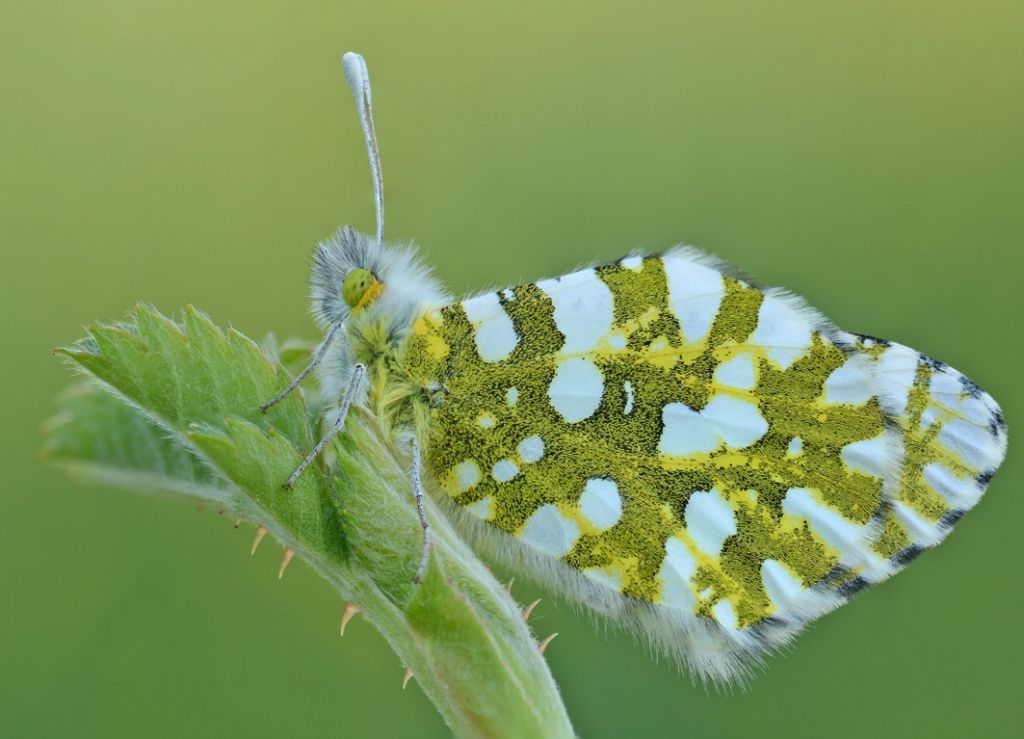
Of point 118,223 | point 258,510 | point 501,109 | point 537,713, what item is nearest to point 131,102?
point 118,223

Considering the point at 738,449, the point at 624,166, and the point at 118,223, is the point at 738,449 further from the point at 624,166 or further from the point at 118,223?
the point at 118,223

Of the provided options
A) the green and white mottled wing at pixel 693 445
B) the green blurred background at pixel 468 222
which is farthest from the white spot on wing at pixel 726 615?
the green blurred background at pixel 468 222

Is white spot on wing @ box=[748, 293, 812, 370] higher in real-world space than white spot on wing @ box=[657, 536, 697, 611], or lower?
higher

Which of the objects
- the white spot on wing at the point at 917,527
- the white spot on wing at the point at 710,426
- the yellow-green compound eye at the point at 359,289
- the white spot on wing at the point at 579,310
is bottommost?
the white spot on wing at the point at 917,527

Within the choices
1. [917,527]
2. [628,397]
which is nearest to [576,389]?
[628,397]

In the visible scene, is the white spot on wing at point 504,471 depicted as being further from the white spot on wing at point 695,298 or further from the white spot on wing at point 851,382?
the white spot on wing at point 851,382

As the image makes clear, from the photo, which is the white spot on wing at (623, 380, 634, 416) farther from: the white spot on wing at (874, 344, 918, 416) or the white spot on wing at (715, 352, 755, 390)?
the white spot on wing at (874, 344, 918, 416)

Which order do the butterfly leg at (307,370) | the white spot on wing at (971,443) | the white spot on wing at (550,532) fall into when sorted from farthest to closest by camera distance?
the white spot on wing at (971,443) → the white spot on wing at (550,532) → the butterfly leg at (307,370)

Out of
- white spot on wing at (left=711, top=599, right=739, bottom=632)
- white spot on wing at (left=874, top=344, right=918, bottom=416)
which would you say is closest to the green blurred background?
white spot on wing at (left=711, top=599, right=739, bottom=632)
